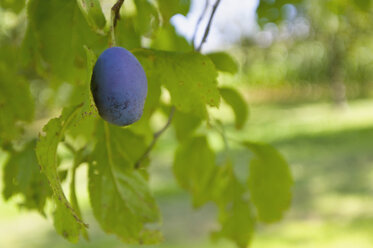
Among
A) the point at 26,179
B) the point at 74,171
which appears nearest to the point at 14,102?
the point at 26,179

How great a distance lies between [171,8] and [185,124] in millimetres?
184

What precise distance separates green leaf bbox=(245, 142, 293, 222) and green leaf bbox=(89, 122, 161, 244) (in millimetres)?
231

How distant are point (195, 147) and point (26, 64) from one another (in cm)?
28

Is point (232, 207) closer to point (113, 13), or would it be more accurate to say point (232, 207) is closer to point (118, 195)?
point (118, 195)

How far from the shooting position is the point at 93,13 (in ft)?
1.33

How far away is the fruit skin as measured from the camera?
372 millimetres

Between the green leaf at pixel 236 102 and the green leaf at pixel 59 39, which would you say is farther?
the green leaf at pixel 236 102

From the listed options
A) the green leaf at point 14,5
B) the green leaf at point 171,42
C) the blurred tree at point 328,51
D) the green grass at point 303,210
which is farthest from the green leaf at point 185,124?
the blurred tree at point 328,51

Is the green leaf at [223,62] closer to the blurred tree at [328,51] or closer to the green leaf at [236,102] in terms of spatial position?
the green leaf at [236,102]

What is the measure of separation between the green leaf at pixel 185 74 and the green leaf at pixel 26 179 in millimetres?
195

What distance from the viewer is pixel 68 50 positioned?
0.62 meters

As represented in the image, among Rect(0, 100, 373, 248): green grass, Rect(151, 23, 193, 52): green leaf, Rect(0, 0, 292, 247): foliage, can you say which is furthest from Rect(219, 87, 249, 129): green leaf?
Rect(0, 100, 373, 248): green grass

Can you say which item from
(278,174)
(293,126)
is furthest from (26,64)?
(293,126)

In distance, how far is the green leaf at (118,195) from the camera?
1.73 ft
